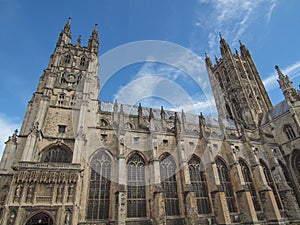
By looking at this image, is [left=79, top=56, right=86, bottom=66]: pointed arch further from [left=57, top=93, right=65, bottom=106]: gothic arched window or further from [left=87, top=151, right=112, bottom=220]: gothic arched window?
[left=87, top=151, right=112, bottom=220]: gothic arched window

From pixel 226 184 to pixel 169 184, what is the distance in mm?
7571

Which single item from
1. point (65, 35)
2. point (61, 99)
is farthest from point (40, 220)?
point (65, 35)

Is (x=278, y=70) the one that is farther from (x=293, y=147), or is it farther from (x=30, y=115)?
(x=30, y=115)

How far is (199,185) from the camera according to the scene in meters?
20.4

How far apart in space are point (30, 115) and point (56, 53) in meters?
10.8

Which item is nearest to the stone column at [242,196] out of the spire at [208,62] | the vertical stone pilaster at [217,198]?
the vertical stone pilaster at [217,198]

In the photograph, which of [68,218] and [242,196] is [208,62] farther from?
[68,218]

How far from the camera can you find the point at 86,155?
60.4 feet

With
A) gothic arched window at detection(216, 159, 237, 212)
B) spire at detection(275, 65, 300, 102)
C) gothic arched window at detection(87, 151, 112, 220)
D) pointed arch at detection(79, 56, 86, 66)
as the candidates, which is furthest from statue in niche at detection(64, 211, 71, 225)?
spire at detection(275, 65, 300, 102)

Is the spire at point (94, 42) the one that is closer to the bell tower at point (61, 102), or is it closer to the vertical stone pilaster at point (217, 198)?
the bell tower at point (61, 102)

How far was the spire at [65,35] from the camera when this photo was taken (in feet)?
96.1

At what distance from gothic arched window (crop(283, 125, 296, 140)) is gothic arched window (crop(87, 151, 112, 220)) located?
26.2 metres

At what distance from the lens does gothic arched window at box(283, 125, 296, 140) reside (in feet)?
87.9

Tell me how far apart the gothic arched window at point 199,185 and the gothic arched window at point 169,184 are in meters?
2.38
